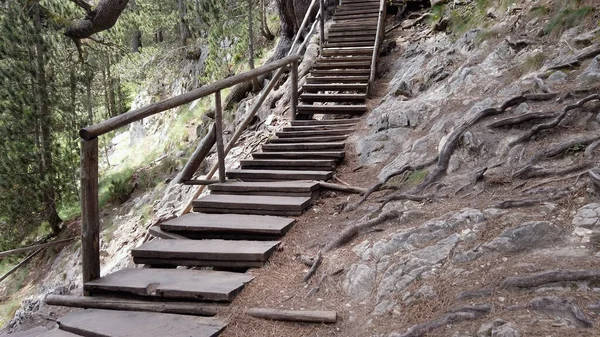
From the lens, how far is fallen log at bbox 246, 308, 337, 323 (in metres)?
3.29

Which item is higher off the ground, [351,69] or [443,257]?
[351,69]

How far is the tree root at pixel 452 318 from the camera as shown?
277 cm

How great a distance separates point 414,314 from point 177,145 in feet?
48.0

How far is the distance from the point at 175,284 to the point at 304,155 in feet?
11.9

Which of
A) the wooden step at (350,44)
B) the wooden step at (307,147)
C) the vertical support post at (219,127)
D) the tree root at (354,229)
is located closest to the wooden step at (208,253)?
the tree root at (354,229)

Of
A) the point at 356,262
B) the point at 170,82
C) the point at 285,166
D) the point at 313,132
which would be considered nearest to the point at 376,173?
the point at 285,166

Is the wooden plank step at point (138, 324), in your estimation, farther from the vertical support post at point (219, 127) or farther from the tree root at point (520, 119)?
the tree root at point (520, 119)

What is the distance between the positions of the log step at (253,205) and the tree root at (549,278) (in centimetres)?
273

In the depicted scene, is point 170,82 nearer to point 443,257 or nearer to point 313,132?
point 313,132

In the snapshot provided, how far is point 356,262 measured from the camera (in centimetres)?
397

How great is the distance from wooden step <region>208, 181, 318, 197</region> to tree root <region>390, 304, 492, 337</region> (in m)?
2.98

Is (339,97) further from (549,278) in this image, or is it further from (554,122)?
(549,278)

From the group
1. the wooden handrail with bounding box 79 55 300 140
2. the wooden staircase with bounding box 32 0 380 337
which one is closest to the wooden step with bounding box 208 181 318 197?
the wooden staircase with bounding box 32 0 380 337

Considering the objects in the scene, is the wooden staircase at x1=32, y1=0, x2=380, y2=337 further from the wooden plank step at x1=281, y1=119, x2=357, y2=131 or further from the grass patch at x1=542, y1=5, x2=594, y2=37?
the grass patch at x1=542, y1=5, x2=594, y2=37
